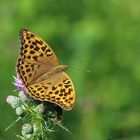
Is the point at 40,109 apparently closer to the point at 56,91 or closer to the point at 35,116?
the point at 35,116

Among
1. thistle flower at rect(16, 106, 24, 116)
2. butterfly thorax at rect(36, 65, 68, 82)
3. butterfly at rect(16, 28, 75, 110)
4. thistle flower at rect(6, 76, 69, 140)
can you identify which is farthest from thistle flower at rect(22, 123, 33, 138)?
butterfly thorax at rect(36, 65, 68, 82)

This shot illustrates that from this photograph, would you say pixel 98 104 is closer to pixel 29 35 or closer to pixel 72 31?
pixel 72 31

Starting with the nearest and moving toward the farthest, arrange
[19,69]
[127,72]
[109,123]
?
[19,69] < [109,123] < [127,72]

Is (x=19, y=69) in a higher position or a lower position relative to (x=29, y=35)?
lower

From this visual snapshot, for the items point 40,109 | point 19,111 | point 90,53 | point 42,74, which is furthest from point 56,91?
point 90,53

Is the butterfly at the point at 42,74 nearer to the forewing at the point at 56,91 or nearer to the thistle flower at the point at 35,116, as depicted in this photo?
the forewing at the point at 56,91

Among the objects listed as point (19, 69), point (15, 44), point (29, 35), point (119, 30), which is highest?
point (119, 30)

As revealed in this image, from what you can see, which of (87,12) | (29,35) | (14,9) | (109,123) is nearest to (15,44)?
(14,9)
